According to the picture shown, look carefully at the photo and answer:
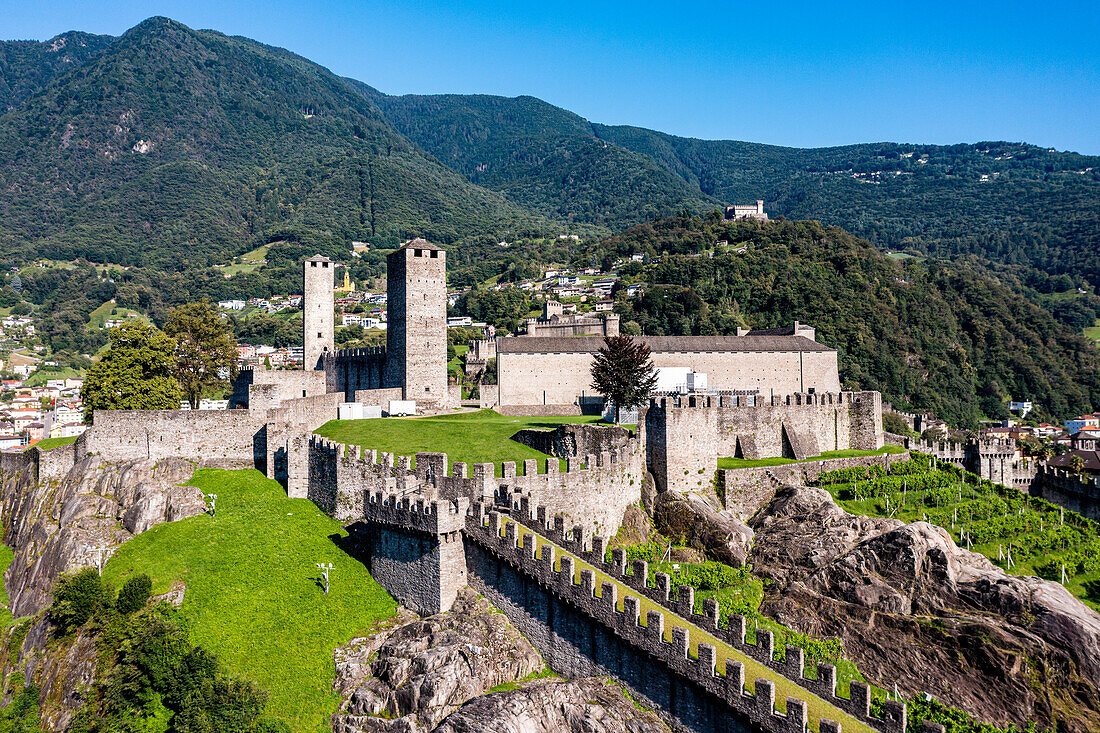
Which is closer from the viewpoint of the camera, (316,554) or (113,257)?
(316,554)

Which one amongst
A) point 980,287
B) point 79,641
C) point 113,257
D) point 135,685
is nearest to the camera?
point 135,685

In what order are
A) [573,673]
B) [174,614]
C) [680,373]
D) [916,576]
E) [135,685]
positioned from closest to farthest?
[573,673]
[135,685]
[174,614]
[916,576]
[680,373]

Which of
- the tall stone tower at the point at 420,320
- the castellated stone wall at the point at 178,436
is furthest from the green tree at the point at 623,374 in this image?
the castellated stone wall at the point at 178,436

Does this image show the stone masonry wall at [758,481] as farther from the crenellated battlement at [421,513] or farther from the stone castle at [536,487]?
the crenellated battlement at [421,513]

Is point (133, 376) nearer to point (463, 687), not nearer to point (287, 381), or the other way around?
point (287, 381)

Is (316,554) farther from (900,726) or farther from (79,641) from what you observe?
(900,726)

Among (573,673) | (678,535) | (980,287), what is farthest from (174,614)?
(980,287)
